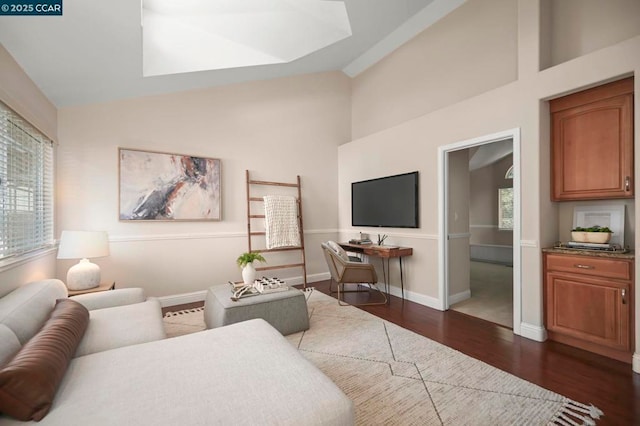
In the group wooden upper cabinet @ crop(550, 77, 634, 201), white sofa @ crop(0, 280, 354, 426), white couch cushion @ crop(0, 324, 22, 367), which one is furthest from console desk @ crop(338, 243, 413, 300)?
white couch cushion @ crop(0, 324, 22, 367)

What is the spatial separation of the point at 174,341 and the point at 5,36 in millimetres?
2252

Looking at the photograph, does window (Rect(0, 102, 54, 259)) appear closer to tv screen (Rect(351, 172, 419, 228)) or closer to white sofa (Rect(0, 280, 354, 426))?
white sofa (Rect(0, 280, 354, 426))

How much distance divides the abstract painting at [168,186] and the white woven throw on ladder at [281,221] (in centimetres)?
74

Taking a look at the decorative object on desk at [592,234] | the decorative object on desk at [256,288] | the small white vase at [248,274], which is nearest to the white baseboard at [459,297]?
the decorative object on desk at [592,234]

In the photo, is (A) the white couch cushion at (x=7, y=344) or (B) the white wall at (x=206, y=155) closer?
(A) the white couch cushion at (x=7, y=344)

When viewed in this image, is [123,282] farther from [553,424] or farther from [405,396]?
[553,424]

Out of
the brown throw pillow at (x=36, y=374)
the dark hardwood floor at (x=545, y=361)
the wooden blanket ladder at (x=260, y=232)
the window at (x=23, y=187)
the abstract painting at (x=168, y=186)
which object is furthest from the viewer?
the wooden blanket ladder at (x=260, y=232)

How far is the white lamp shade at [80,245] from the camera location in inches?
99.4

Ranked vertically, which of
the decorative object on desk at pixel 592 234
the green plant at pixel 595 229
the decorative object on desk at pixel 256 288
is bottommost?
the decorative object on desk at pixel 256 288

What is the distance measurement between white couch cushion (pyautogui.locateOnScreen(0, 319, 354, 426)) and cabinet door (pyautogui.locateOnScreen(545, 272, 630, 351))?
2.46 metres

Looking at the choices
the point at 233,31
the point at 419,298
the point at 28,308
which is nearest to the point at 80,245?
the point at 28,308

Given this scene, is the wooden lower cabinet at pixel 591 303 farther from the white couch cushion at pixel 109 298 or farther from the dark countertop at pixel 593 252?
the white couch cushion at pixel 109 298

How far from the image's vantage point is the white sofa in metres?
0.99

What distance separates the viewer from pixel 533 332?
263cm
